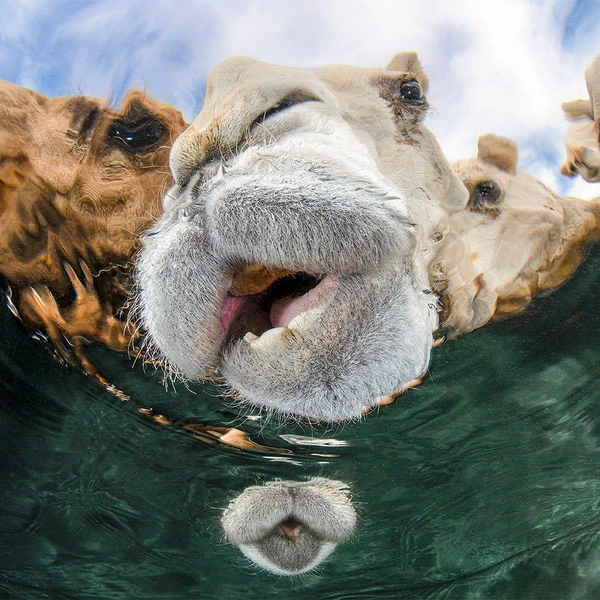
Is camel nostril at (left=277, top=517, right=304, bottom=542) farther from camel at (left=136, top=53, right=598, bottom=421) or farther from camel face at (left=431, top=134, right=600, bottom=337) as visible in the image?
camel at (left=136, top=53, right=598, bottom=421)

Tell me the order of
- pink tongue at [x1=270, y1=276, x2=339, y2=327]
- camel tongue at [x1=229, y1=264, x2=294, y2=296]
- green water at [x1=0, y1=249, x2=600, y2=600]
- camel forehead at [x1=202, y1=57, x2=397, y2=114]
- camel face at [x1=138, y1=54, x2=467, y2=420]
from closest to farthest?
camel face at [x1=138, y1=54, x2=467, y2=420] → pink tongue at [x1=270, y1=276, x2=339, y2=327] → camel tongue at [x1=229, y1=264, x2=294, y2=296] → camel forehead at [x1=202, y1=57, x2=397, y2=114] → green water at [x1=0, y1=249, x2=600, y2=600]

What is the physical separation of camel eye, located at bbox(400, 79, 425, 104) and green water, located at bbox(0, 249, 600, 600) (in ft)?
5.93

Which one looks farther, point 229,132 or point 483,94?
point 483,94

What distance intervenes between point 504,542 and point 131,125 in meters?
7.15

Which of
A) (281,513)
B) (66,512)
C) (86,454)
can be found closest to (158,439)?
(86,454)

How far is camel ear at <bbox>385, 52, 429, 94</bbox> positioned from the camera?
2.67m

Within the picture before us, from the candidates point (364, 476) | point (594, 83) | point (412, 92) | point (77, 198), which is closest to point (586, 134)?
point (594, 83)

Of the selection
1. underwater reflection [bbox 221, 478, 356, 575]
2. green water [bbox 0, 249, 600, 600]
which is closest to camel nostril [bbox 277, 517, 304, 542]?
underwater reflection [bbox 221, 478, 356, 575]

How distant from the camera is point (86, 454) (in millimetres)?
5328

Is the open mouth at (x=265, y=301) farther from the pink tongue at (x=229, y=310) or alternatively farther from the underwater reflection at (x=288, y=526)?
the underwater reflection at (x=288, y=526)

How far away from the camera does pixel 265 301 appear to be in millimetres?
1951

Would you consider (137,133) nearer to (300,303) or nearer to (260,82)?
(260,82)

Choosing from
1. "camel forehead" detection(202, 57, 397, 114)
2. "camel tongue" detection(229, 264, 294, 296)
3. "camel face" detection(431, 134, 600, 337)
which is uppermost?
"camel forehead" detection(202, 57, 397, 114)

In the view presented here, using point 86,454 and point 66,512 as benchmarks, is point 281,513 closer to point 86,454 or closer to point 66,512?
point 86,454
